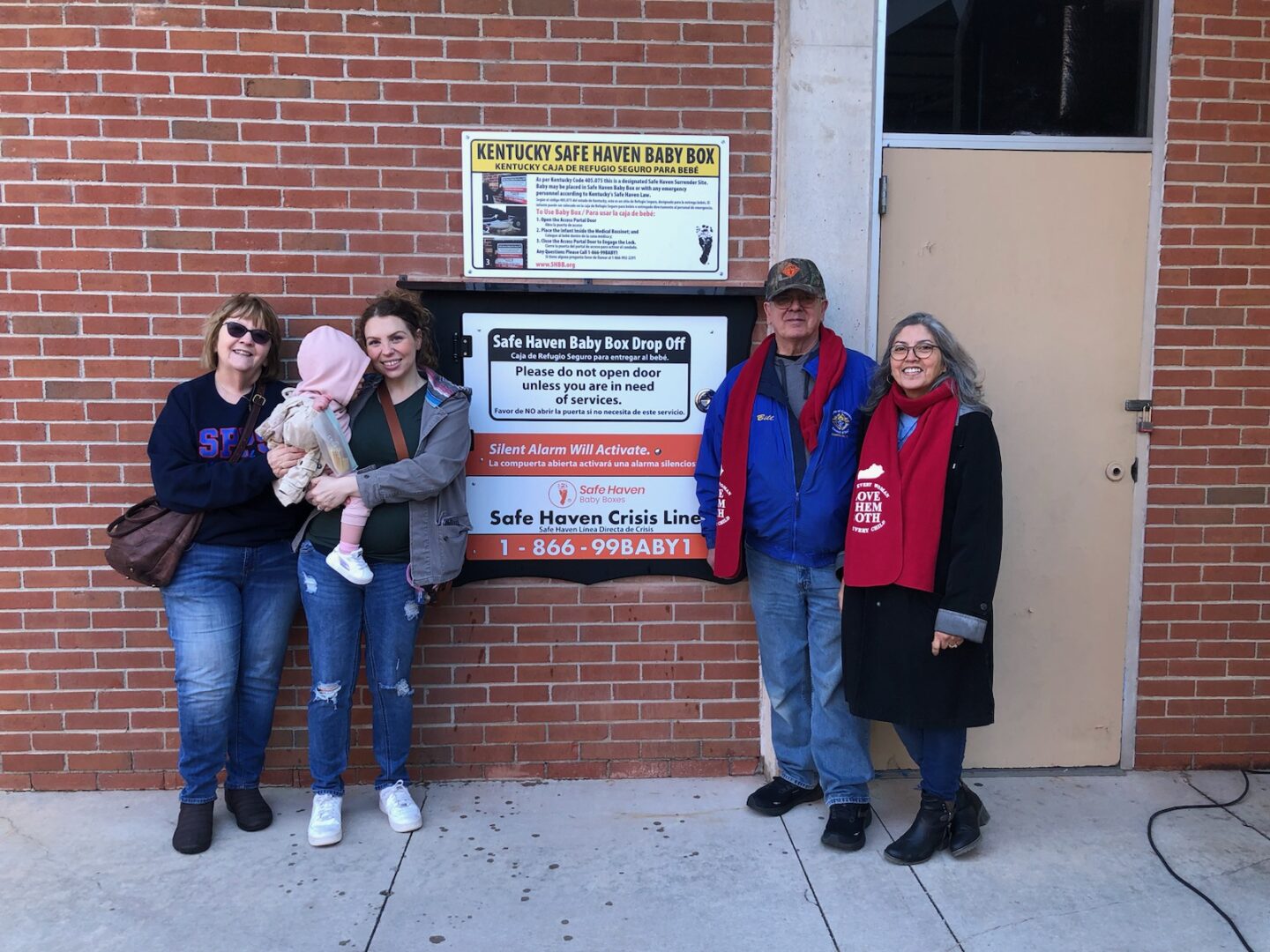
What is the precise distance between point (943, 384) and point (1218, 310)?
5.28 ft

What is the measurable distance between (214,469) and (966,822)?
2967 mm

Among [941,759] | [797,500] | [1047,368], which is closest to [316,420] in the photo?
[797,500]

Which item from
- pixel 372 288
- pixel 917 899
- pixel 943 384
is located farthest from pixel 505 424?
pixel 917 899

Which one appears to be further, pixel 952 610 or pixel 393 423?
pixel 393 423

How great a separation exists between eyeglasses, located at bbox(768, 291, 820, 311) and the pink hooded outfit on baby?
5.03ft

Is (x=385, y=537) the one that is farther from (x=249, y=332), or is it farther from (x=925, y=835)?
(x=925, y=835)

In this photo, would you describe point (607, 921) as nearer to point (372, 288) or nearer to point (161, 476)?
point (161, 476)

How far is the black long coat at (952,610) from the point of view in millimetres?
3129

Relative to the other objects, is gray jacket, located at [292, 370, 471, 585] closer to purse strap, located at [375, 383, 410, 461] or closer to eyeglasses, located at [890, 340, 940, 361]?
purse strap, located at [375, 383, 410, 461]

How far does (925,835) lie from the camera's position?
11.1 feet

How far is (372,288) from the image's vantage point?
3775 mm

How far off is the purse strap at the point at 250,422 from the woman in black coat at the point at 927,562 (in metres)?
2.16

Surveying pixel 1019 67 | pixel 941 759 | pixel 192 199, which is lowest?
pixel 941 759

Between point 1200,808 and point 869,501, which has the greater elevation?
point 869,501
